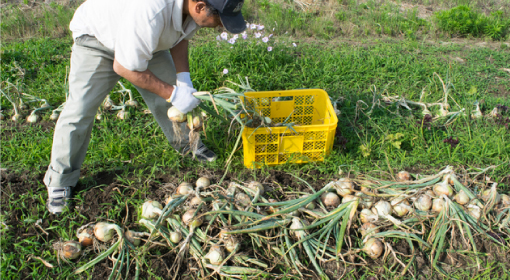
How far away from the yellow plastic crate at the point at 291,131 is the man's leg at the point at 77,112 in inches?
37.9

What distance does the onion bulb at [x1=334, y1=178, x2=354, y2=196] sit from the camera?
2258mm

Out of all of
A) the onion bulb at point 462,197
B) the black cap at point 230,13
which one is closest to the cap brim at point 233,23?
the black cap at point 230,13

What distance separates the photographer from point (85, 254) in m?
2.05

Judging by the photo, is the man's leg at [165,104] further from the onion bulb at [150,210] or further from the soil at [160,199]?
the onion bulb at [150,210]

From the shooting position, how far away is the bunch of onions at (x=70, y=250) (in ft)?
6.49

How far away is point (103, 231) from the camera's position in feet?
6.63

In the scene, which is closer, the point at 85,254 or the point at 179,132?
the point at 85,254

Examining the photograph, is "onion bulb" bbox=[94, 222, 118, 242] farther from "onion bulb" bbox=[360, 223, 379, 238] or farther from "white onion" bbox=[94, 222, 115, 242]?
"onion bulb" bbox=[360, 223, 379, 238]

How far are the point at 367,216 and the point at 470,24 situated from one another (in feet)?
12.2

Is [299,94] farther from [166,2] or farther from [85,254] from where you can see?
[85,254]

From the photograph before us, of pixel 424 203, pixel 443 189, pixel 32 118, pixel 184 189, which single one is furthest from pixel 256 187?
pixel 32 118

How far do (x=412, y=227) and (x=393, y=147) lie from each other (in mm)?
910

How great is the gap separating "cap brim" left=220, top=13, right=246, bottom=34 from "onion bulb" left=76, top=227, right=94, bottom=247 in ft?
4.72

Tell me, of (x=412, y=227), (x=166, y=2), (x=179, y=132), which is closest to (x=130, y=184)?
(x=179, y=132)
